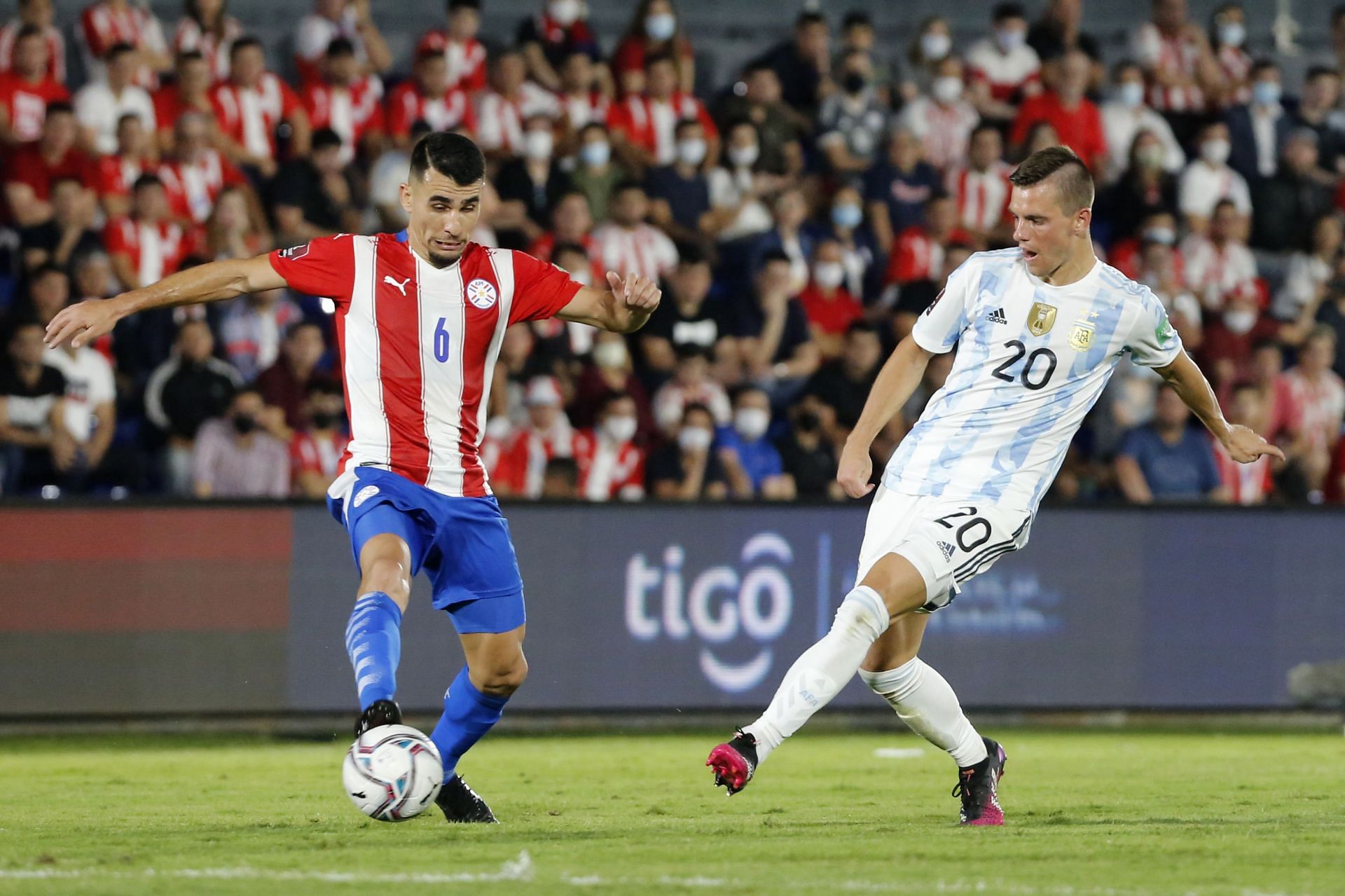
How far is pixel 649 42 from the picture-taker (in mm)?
16344

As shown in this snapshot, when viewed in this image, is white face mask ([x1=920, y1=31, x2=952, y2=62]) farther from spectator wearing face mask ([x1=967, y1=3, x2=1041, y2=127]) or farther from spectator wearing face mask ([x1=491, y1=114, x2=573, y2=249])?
spectator wearing face mask ([x1=491, y1=114, x2=573, y2=249])

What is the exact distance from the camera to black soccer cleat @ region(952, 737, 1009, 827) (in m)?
7.27

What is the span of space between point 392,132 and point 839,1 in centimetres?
568

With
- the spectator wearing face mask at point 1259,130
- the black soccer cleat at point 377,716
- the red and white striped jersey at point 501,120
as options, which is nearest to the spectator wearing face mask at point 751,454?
the red and white striped jersey at point 501,120

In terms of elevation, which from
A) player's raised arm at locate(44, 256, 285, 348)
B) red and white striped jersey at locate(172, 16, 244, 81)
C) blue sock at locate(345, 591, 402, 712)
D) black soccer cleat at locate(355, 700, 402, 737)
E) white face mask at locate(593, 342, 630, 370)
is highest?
red and white striped jersey at locate(172, 16, 244, 81)

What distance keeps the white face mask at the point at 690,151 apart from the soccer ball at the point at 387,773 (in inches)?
388

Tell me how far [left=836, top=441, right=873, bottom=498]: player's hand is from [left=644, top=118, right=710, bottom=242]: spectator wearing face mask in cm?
858

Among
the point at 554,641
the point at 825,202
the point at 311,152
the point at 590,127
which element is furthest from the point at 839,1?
the point at 554,641

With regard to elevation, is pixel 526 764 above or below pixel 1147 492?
below

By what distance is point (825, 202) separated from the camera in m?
16.2

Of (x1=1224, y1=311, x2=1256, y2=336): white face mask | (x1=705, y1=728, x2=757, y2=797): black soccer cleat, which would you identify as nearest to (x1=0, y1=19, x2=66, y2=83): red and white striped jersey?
(x1=1224, y1=311, x2=1256, y2=336): white face mask

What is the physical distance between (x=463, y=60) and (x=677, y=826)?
9.83 m

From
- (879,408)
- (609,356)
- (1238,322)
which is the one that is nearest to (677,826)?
(879,408)

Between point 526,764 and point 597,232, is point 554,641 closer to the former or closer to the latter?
point 526,764
